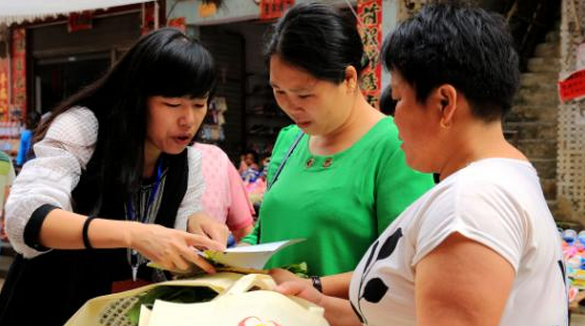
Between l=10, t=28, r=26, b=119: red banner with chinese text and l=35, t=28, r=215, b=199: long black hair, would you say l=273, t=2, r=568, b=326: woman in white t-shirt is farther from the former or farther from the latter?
l=10, t=28, r=26, b=119: red banner with chinese text

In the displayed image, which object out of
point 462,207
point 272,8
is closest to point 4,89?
point 272,8

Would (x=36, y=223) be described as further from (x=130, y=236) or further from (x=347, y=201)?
(x=347, y=201)

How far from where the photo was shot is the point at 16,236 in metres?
1.39

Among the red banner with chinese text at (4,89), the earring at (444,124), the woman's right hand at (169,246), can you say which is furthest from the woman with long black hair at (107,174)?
the red banner with chinese text at (4,89)

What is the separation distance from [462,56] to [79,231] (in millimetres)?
888

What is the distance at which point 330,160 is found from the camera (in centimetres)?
152

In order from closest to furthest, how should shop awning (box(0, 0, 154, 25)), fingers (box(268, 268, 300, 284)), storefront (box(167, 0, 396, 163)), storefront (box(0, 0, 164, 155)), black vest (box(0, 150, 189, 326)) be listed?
fingers (box(268, 268, 300, 284)), black vest (box(0, 150, 189, 326)), shop awning (box(0, 0, 154, 25)), storefront (box(167, 0, 396, 163)), storefront (box(0, 0, 164, 155))

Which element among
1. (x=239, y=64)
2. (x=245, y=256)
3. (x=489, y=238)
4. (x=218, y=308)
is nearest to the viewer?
(x=489, y=238)

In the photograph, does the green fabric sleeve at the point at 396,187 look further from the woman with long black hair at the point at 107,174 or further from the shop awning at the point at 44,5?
the shop awning at the point at 44,5

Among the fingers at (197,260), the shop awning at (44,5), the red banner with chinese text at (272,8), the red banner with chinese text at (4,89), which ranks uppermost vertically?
the red banner with chinese text at (272,8)

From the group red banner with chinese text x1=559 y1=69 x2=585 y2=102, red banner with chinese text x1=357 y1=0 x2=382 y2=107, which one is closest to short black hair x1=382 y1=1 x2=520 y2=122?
red banner with chinese text x1=559 y1=69 x2=585 y2=102

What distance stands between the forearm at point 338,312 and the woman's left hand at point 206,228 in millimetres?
394

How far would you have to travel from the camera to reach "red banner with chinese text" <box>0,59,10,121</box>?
32.9 ft

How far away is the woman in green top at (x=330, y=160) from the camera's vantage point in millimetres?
1403
